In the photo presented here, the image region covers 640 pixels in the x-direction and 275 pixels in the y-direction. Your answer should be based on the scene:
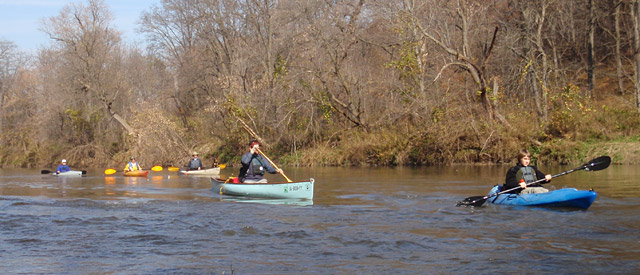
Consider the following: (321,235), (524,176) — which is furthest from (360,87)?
(321,235)

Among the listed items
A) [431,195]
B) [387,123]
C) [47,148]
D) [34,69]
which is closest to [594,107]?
[387,123]

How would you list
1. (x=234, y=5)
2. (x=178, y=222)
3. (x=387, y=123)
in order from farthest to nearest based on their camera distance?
1. (x=234, y=5)
2. (x=387, y=123)
3. (x=178, y=222)

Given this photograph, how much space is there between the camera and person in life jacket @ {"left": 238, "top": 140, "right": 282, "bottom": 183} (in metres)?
17.0

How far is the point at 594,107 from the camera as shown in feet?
92.9

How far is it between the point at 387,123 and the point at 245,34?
1189 centimetres

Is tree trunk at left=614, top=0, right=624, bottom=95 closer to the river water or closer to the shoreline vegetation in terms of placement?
the shoreline vegetation

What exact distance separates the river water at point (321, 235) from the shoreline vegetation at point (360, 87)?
1113 cm

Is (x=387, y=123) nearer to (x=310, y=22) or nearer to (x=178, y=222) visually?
(x=310, y=22)

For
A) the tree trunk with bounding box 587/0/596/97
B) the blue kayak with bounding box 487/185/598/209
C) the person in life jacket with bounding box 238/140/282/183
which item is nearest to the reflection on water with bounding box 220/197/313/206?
the person in life jacket with bounding box 238/140/282/183

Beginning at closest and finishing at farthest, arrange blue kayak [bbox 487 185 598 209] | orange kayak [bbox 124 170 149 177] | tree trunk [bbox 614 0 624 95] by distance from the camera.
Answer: blue kayak [bbox 487 185 598 209] → orange kayak [bbox 124 170 149 177] → tree trunk [bbox 614 0 624 95]

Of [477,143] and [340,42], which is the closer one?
[477,143]

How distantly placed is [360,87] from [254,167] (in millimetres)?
16349

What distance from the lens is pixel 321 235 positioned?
10523 millimetres

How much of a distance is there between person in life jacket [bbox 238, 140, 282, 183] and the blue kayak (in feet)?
19.9
